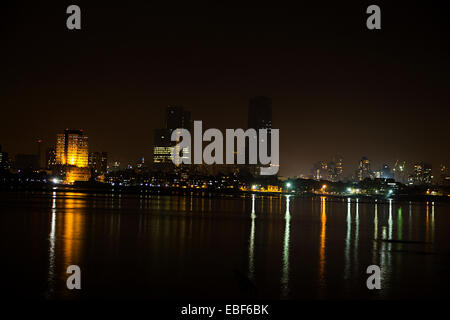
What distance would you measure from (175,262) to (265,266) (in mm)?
3976

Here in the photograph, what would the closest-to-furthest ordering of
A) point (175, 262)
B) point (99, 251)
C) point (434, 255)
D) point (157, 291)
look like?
1. point (157, 291)
2. point (175, 262)
3. point (99, 251)
4. point (434, 255)

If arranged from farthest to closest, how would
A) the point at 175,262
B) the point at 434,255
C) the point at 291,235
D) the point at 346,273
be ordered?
1. the point at 291,235
2. the point at 434,255
3. the point at 175,262
4. the point at 346,273

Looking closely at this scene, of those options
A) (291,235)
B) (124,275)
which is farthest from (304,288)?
(291,235)

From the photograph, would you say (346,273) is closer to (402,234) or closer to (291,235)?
(291,235)

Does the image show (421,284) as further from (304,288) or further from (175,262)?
(175,262)

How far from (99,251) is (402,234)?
23301 mm

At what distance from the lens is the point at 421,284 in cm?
1906

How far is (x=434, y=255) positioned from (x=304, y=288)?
12773mm

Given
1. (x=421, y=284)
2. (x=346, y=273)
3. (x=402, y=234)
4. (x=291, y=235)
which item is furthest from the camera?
(x=402, y=234)

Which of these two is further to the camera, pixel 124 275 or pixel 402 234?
pixel 402 234
